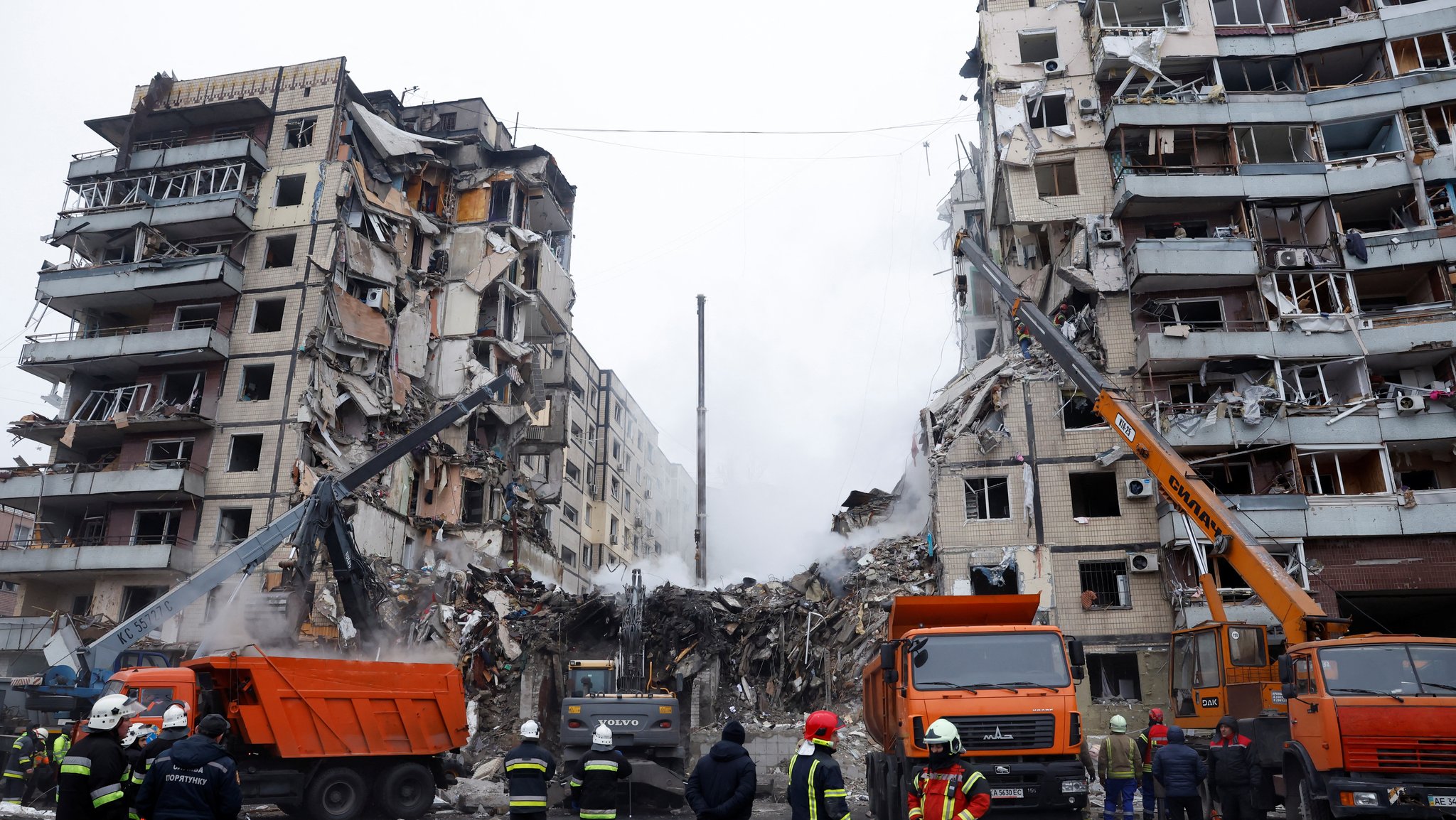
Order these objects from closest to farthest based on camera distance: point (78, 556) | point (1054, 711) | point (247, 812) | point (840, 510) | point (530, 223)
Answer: point (1054, 711) < point (247, 812) < point (78, 556) < point (840, 510) < point (530, 223)

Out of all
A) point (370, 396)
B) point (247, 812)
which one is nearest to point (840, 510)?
point (370, 396)

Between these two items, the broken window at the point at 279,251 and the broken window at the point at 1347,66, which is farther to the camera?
the broken window at the point at 279,251

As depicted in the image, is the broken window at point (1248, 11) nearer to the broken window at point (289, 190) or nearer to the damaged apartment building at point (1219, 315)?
the damaged apartment building at point (1219, 315)

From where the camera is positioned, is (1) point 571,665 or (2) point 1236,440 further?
(2) point 1236,440

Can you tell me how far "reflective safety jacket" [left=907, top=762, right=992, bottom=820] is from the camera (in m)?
6.56

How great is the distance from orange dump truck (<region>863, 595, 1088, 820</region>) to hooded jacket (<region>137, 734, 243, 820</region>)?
6.87m

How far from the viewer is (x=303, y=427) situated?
32.4m

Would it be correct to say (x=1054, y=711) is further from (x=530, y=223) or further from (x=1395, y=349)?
(x=530, y=223)

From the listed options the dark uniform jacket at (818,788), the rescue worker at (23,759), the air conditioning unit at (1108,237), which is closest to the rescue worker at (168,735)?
the dark uniform jacket at (818,788)

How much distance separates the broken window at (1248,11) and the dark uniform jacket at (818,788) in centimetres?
3372

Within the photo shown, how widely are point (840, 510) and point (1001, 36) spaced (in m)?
18.6

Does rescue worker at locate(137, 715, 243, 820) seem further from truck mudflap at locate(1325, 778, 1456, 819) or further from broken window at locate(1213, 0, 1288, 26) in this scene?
broken window at locate(1213, 0, 1288, 26)

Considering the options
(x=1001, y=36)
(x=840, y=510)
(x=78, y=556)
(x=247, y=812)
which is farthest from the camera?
(x=840, y=510)

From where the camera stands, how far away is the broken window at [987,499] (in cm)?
2905
